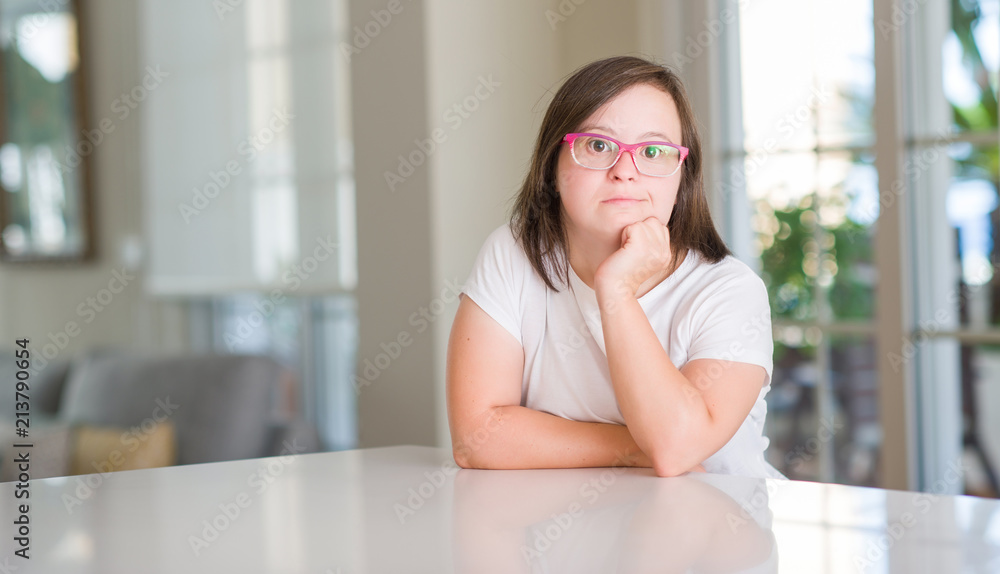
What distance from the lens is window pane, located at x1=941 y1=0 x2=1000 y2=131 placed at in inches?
79.8

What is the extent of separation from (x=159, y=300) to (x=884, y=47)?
3473 millimetres

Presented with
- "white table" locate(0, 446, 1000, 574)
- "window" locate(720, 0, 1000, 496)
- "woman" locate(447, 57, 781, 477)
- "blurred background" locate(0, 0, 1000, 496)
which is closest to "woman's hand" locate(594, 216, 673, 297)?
"woman" locate(447, 57, 781, 477)

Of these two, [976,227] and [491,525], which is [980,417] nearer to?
[976,227]

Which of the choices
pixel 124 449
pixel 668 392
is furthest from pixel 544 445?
pixel 124 449

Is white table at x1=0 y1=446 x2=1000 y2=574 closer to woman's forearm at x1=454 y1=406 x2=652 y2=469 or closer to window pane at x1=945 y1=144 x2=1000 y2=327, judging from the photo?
woman's forearm at x1=454 y1=406 x2=652 y2=469

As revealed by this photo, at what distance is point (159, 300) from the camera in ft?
14.2

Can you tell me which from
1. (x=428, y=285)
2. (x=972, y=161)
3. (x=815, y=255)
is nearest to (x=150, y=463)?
(x=428, y=285)

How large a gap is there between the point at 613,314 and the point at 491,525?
15.6 inches

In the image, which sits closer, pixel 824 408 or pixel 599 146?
pixel 599 146

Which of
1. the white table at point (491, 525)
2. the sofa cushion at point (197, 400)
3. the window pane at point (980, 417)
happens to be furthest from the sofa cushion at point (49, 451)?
the window pane at point (980, 417)

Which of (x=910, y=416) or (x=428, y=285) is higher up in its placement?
(x=428, y=285)

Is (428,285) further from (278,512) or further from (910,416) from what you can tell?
(278,512)

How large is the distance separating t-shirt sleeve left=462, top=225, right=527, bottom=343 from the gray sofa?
1.53 m

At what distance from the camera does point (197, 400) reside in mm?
2812
